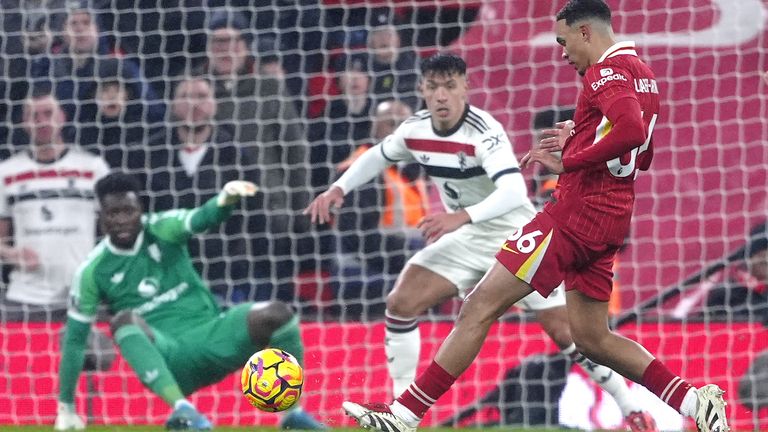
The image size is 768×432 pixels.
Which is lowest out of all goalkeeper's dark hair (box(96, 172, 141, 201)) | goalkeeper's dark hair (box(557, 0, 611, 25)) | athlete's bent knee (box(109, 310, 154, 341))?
athlete's bent knee (box(109, 310, 154, 341))

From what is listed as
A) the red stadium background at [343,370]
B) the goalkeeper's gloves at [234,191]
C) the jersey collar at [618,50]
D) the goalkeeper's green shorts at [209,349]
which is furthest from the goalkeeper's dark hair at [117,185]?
the jersey collar at [618,50]

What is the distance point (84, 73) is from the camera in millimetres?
9805

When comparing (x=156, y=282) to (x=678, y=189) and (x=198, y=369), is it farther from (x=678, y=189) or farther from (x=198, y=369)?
(x=678, y=189)

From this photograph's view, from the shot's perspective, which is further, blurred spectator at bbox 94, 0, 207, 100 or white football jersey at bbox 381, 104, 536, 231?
blurred spectator at bbox 94, 0, 207, 100

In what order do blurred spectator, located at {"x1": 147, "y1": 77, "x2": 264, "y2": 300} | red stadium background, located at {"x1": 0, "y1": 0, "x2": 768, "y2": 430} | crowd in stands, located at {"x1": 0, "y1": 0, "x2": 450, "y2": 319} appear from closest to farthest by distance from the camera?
red stadium background, located at {"x1": 0, "y1": 0, "x2": 768, "y2": 430}
crowd in stands, located at {"x1": 0, "y1": 0, "x2": 450, "y2": 319}
blurred spectator, located at {"x1": 147, "y1": 77, "x2": 264, "y2": 300}

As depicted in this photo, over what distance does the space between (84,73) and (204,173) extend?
116 centimetres


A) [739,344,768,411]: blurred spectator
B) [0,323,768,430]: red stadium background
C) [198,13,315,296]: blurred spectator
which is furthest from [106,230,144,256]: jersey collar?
[739,344,768,411]: blurred spectator

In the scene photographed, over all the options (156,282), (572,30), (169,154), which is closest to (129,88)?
(169,154)

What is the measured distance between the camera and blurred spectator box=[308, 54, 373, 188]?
964 centimetres

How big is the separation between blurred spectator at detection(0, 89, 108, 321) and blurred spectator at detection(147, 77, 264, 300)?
45cm

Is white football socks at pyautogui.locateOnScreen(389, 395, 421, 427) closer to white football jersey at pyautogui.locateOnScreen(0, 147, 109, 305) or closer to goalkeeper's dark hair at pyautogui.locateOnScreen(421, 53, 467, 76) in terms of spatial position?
goalkeeper's dark hair at pyautogui.locateOnScreen(421, 53, 467, 76)

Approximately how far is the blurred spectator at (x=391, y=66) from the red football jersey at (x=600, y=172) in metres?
4.12

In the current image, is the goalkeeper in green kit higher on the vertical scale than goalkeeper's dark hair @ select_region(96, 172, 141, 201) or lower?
lower

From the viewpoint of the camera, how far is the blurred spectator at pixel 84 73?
9.75 metres
